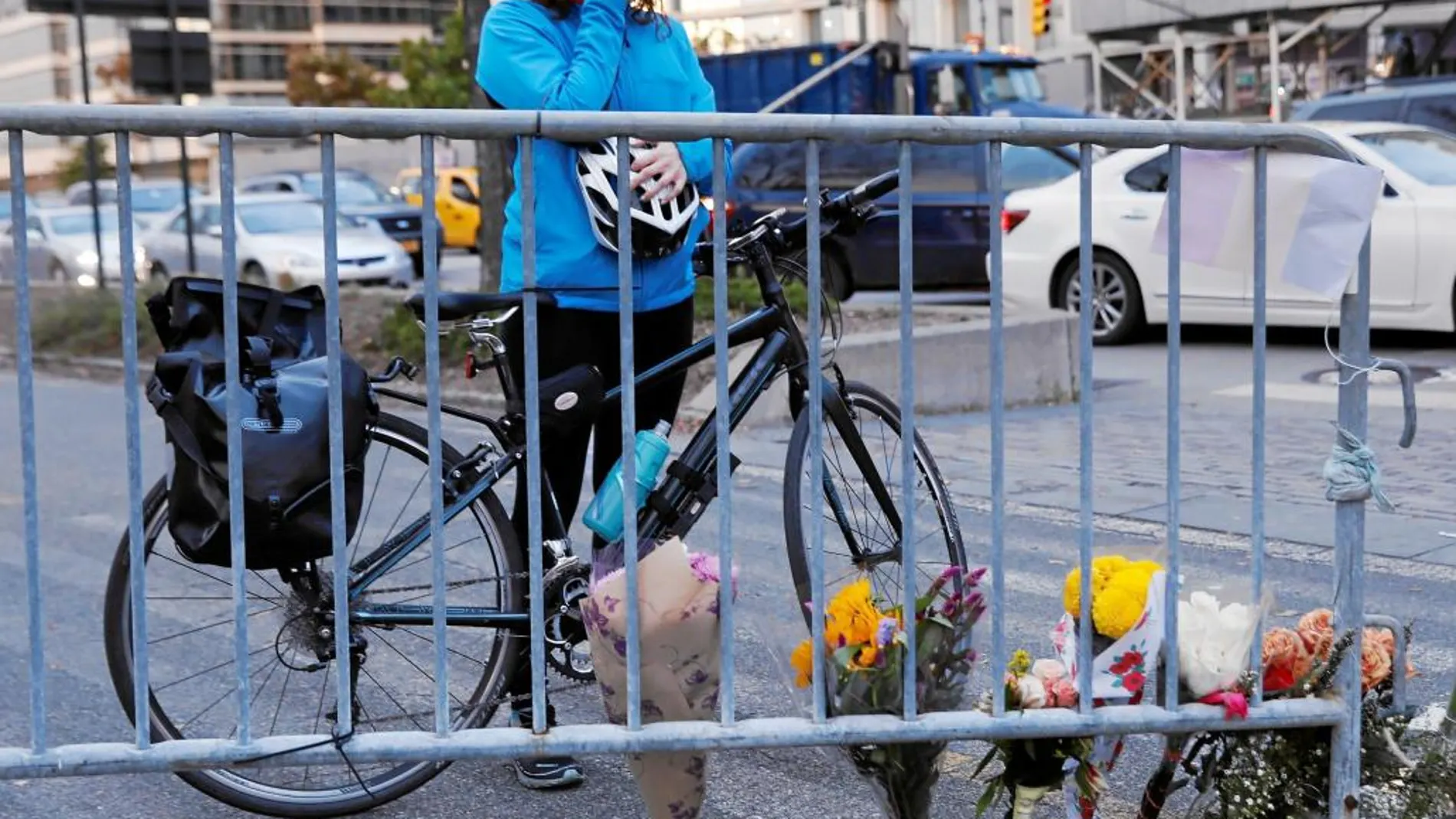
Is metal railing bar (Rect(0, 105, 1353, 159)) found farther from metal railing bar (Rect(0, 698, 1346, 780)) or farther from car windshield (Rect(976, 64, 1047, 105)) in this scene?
car windshield (Rect(976, 64, 1047, 105))

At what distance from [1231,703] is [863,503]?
1.12 m

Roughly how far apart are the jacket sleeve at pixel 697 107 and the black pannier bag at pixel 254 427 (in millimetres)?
794

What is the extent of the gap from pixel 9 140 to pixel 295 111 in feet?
1.77

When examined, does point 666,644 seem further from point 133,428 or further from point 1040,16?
point 1040,16


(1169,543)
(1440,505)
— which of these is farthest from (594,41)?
(1440,505)

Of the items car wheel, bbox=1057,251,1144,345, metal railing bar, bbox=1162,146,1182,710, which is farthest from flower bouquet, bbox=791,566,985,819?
car wheel, bbox=1057,251,1144,345

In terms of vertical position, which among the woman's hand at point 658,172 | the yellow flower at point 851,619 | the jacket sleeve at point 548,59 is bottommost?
the yellow flower at point 851,619

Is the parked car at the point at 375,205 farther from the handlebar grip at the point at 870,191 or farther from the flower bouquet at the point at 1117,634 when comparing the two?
the flower bouquet at the point at 1117,634

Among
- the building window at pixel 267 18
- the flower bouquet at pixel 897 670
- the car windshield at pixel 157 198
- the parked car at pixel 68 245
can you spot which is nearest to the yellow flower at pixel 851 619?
the flower bouquet at pixel 897 670

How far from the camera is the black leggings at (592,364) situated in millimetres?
3898

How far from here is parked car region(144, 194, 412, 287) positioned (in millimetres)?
20875

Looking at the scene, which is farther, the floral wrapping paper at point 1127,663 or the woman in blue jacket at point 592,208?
the woman in blue jacket at point 592,208

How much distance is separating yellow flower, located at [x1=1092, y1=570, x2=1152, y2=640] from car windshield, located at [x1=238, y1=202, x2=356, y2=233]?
1955 cm

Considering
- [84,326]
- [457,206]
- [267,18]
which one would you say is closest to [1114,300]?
[84,326]
